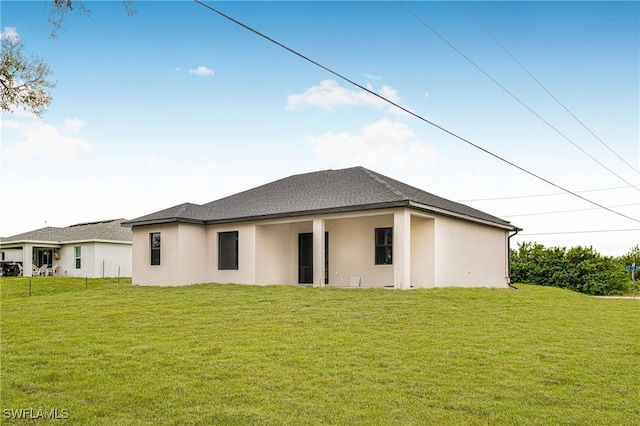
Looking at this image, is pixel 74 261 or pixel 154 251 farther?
pixel 74 261

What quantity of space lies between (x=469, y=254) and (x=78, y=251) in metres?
24.6

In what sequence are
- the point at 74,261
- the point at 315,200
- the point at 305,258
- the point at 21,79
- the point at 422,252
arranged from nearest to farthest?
1. the point at 21,79
2. the point at 422,252
3. the point at 315,200
4. the point at 305,258
5. the point at 74,261

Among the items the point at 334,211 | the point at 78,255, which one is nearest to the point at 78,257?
the point at 78,255

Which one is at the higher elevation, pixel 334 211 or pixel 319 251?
pixel 334 211

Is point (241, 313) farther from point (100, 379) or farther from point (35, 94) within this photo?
point (35, 94)

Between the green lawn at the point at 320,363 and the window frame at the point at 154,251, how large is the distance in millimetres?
7502

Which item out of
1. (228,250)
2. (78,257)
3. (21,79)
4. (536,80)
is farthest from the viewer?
(78,257)

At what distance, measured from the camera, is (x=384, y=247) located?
18625 mm

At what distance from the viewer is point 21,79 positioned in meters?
8.03

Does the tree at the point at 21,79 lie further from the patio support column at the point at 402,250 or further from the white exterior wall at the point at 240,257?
the white exterior wall at the point at 240,257

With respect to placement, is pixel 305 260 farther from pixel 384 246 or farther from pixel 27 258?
pixel 27 258

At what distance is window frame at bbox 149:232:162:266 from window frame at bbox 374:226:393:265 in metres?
8.53

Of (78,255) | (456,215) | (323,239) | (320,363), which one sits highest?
(456,215)

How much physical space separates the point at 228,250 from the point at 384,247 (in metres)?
6.10
